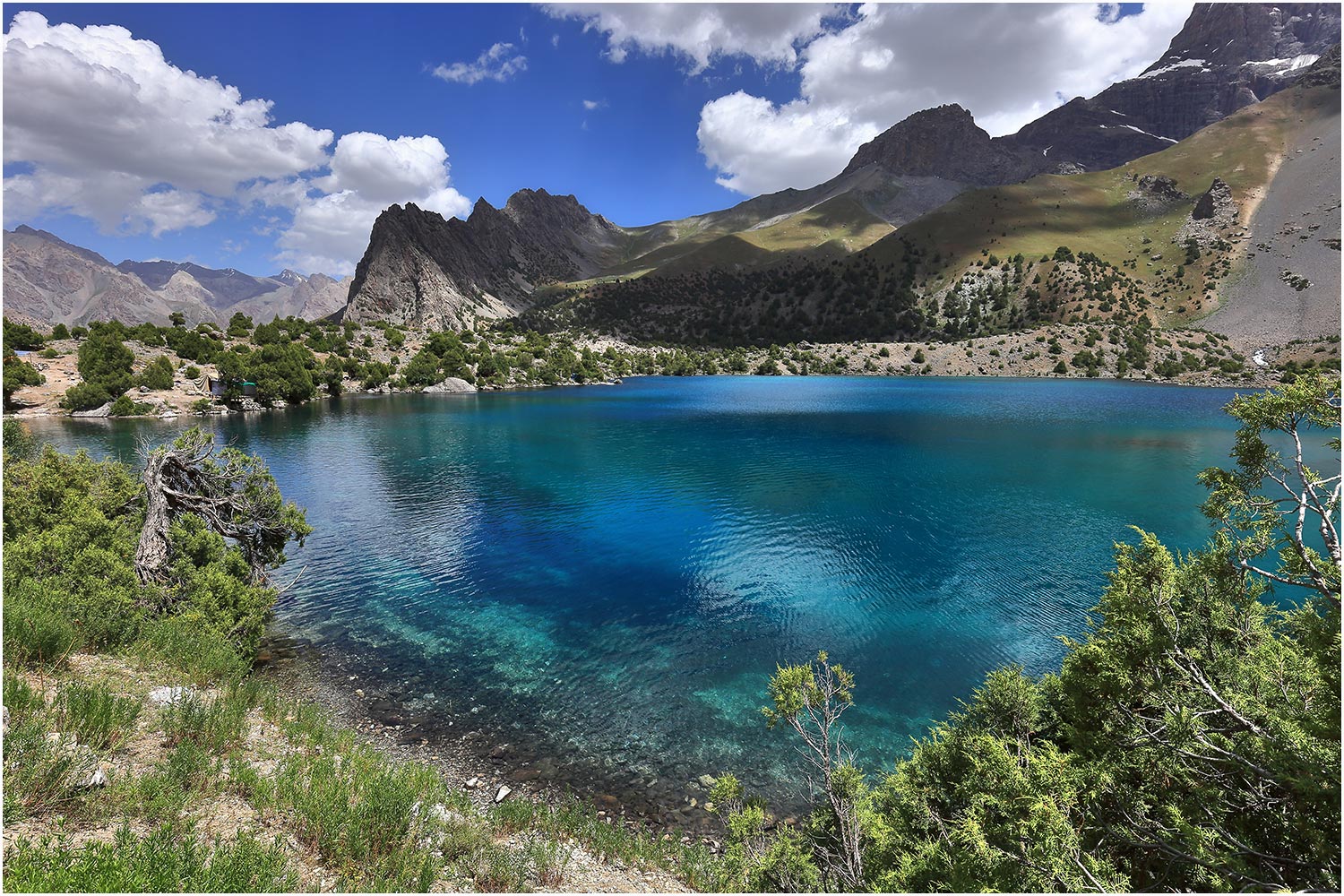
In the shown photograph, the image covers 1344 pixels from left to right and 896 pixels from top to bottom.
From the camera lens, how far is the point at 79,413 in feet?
214

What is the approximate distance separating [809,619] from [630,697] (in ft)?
26.6

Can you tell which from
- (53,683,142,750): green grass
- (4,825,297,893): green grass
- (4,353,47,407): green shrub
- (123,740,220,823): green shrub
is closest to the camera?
(4,825,297,893): green grass

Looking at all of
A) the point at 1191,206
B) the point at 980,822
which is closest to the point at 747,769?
the point at 980,822

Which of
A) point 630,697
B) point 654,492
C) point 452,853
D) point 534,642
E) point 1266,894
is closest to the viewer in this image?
point 1266,894

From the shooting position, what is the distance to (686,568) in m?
25.6

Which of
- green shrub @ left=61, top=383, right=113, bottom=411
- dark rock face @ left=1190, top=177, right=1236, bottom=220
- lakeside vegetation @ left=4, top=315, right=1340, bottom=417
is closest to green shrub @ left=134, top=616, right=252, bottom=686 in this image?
lakeside vegetation @ left=4, top=315, right=1340, bottom=417

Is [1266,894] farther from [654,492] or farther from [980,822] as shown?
[654,492]

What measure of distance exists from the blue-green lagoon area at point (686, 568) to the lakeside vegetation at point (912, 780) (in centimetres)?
333

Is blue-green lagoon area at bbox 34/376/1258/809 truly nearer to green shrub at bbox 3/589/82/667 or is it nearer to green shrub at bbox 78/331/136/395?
green shrub at bbox 3/589/82/667

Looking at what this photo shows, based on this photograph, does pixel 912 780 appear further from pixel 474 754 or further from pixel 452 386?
pixel 452 386

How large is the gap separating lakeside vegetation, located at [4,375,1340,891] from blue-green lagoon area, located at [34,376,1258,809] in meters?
3.33

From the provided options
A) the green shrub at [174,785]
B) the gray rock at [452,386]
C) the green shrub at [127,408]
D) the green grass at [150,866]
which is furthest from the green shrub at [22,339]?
the green grass at [150,866]

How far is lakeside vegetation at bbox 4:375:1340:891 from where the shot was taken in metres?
6.25

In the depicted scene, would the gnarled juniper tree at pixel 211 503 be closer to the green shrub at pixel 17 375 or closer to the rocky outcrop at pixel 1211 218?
the green shrub at pixel 17 375
